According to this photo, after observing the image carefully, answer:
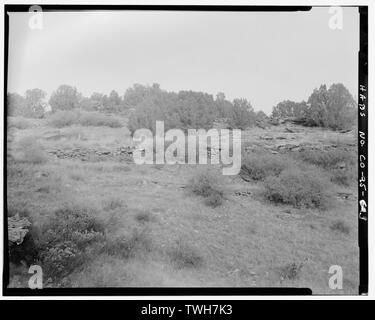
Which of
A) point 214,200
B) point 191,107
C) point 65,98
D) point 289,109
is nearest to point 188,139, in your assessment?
point 191,107

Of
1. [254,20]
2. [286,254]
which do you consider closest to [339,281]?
[286,254]

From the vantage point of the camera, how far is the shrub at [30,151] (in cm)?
439

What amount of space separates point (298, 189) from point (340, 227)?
57cm

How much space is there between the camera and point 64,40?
4.46 meters

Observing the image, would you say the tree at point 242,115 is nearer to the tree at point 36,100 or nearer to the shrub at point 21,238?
the tree at point 36,100

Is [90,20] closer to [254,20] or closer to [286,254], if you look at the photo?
[254,20]

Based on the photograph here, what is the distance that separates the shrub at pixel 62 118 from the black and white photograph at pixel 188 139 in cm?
1

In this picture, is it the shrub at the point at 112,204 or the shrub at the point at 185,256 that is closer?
the shrub at the point at 185,256

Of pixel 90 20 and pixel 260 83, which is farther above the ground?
pixel 90 20

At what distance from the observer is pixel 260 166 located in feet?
14.7

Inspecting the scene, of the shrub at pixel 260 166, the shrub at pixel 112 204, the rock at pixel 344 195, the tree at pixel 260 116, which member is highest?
the tree at pixel 260 116

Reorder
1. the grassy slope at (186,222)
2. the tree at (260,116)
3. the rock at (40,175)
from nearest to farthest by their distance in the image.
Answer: the grassy slope at (186,222), the rock at (40,175), the tree at (260,116)

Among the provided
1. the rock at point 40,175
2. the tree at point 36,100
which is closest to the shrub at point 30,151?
the rock at point 40,175
